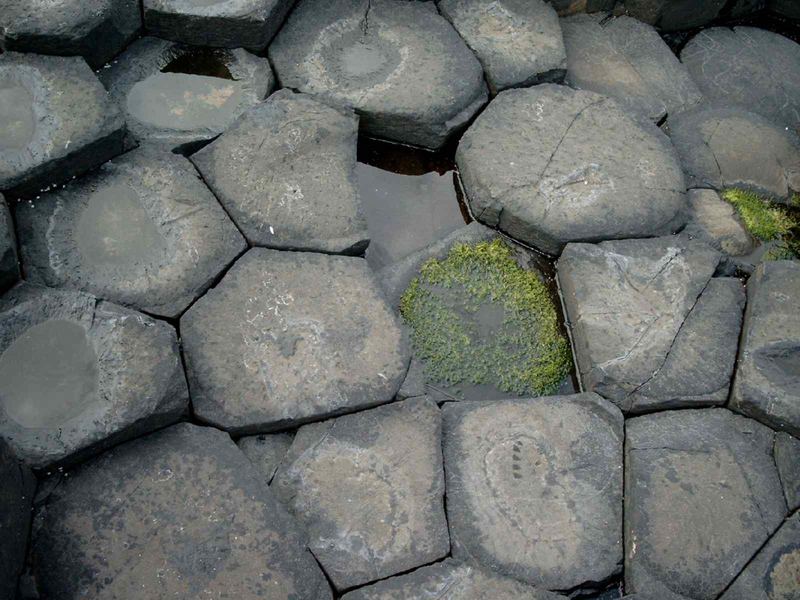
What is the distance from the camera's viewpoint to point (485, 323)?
3031 mm

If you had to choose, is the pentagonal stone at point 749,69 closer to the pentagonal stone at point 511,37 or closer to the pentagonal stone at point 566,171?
the pentagonal stone at point 566,171

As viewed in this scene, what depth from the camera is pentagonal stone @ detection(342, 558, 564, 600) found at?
7.86ft

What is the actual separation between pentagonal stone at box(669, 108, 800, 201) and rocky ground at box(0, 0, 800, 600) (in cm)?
2

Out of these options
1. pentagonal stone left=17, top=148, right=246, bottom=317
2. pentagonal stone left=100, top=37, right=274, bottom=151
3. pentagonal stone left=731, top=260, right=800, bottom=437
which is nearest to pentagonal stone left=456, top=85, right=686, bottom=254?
pentagonal stone left=731, top=260, right=800, bottom=437

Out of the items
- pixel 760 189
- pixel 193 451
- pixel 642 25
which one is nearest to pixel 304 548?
pixel 193 451

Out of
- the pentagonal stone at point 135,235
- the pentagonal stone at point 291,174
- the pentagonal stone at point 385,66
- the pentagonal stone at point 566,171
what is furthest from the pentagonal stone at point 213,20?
the pentagonal stone at point 566,171

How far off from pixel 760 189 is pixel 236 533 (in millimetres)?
2527

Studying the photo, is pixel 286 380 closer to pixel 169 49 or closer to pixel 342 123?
pixel 342 123

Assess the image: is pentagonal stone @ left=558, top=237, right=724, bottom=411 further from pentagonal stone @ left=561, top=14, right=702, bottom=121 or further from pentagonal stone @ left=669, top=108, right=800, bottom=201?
pentagonal stone @ left=561, top=14, right=702, bottom=121

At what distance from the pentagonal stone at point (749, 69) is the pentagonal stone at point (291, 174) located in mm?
1769

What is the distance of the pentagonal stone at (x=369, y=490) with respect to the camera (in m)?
2.45

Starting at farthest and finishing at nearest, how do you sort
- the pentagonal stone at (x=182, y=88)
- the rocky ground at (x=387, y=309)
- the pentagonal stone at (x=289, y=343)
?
the pentagonal stone at (x=182, y=88), the pentagonal stone at (x=289, y=343), the rocky ground at (x=387, y=309)

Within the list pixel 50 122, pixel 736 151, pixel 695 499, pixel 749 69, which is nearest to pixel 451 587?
pixel 695 499

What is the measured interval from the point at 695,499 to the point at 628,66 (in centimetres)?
206
